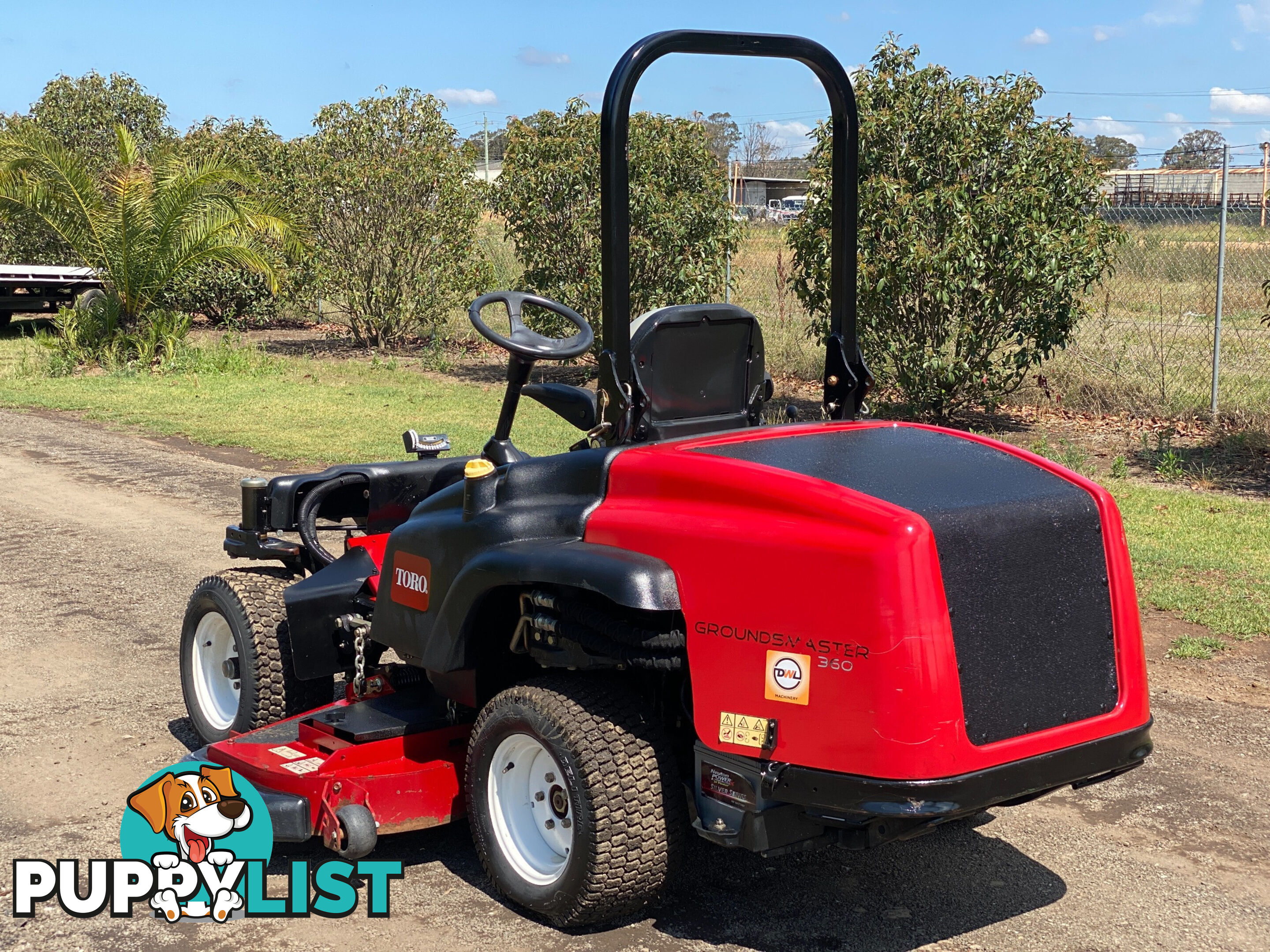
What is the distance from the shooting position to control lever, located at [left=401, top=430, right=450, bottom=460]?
16.2ft

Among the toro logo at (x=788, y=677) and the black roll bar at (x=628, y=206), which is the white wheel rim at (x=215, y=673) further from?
the toro logo at (x=788, y=677)

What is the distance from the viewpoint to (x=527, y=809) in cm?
355

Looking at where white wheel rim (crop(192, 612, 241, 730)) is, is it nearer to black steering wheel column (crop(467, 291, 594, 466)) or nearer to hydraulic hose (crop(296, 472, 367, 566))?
hydraulic hose (crop(296, 472, 367, 566))

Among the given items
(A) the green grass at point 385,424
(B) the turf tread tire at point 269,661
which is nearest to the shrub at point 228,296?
(A) the green grass at point 385,424

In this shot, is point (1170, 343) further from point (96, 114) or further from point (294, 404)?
point (96, 114)

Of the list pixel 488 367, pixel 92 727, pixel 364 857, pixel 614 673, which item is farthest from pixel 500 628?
pixel 488 367

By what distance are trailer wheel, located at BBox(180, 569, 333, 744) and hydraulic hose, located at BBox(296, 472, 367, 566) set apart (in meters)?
0.17

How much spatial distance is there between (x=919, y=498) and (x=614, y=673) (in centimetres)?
100

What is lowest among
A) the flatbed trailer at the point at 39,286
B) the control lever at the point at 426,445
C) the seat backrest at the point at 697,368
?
the control lever at the point at 426,445

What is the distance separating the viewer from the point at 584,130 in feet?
47.0

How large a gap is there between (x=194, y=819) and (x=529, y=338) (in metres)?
1.68

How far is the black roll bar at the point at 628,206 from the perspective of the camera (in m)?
3.34

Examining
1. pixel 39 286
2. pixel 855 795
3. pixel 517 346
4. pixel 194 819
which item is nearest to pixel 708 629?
pixel 855 795

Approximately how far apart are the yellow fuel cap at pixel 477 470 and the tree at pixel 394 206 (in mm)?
14234
